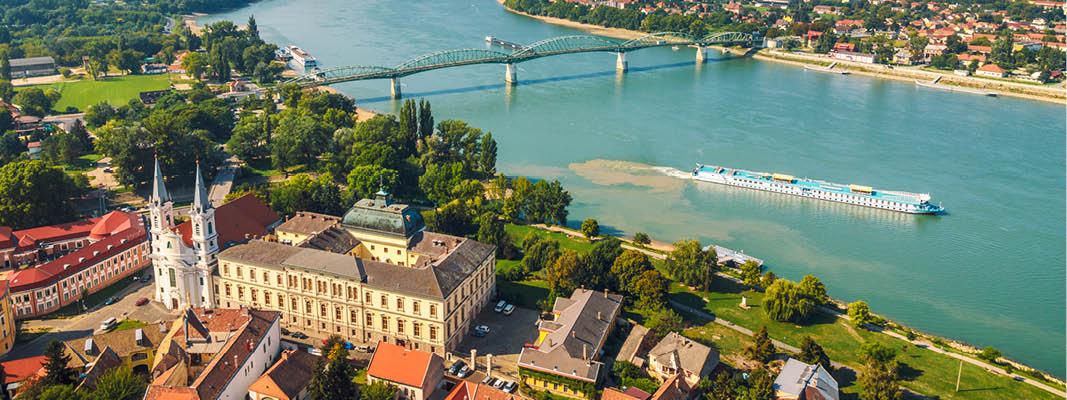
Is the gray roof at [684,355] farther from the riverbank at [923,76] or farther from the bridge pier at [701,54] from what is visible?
the bridge pier at [701,54]

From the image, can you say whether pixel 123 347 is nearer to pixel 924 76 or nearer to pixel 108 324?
pixel 108 324

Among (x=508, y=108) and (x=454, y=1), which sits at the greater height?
(x=454, y=1)

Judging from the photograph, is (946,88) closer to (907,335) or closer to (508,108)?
(508,108)

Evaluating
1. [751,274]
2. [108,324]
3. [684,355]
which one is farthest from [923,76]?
[108,324]

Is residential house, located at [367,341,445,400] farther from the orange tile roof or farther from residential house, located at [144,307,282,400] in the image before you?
residential house, located at [144,307,282,400]

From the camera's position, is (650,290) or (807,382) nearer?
(807,382)

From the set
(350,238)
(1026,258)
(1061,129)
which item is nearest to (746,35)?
(1061,129)

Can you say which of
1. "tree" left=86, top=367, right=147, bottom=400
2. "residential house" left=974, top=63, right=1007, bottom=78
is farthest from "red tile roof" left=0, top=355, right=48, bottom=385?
"residential house" left=974, top=63, right=1007, bottom=78
